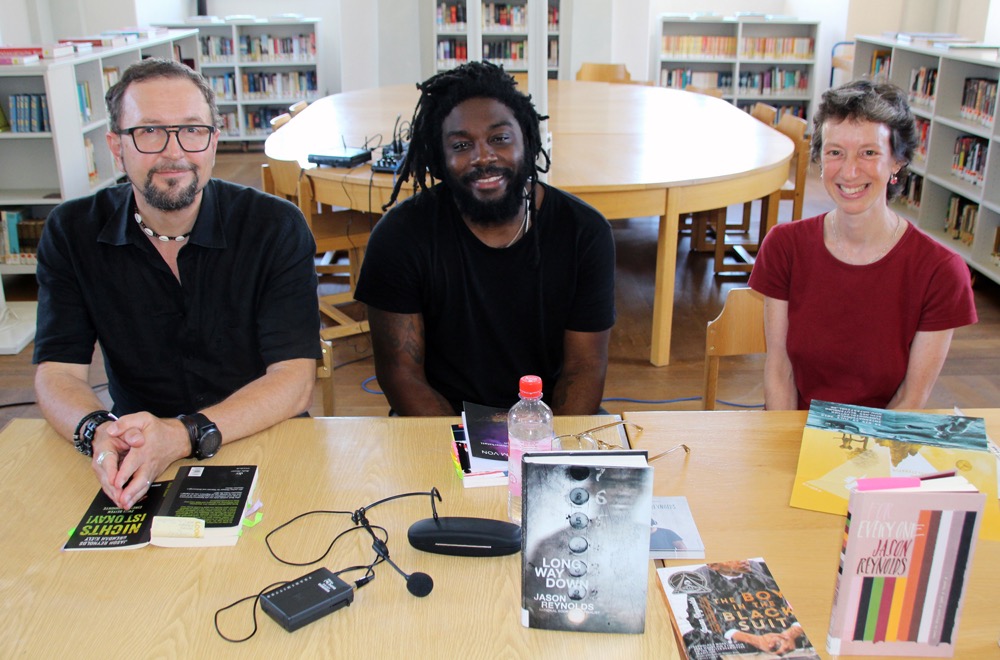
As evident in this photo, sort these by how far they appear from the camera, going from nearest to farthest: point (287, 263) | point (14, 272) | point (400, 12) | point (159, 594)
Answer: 1. point (159, 594)
2. point (287, 263)
3. point (14, 272)
4. point (400, 12)

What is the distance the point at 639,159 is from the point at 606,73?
344cm

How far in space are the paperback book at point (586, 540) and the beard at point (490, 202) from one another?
99cm

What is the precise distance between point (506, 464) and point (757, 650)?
0.51 m

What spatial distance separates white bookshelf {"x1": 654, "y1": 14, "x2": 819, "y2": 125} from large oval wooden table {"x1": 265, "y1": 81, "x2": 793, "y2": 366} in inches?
118

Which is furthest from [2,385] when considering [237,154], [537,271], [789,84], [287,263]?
[789,84]

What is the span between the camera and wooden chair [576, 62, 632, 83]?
6.75m

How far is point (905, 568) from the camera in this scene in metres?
1.06

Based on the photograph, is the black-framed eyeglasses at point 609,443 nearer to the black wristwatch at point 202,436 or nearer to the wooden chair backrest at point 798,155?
the black wristwatch at point 202,436

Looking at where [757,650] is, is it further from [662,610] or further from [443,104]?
[443,104]

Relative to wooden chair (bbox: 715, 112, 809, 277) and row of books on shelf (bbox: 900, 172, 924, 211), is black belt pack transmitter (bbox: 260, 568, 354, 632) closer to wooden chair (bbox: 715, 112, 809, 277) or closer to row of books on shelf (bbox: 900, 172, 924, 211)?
wooden chair (bbox: 715, 112, 809, 277)

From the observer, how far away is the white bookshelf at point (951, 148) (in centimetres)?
448

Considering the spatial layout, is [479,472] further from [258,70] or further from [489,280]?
[258,70]

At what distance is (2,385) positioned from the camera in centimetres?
347

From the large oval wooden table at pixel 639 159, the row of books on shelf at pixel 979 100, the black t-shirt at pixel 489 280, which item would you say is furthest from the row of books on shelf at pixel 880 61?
the black t-shirt at pixel 489 280
